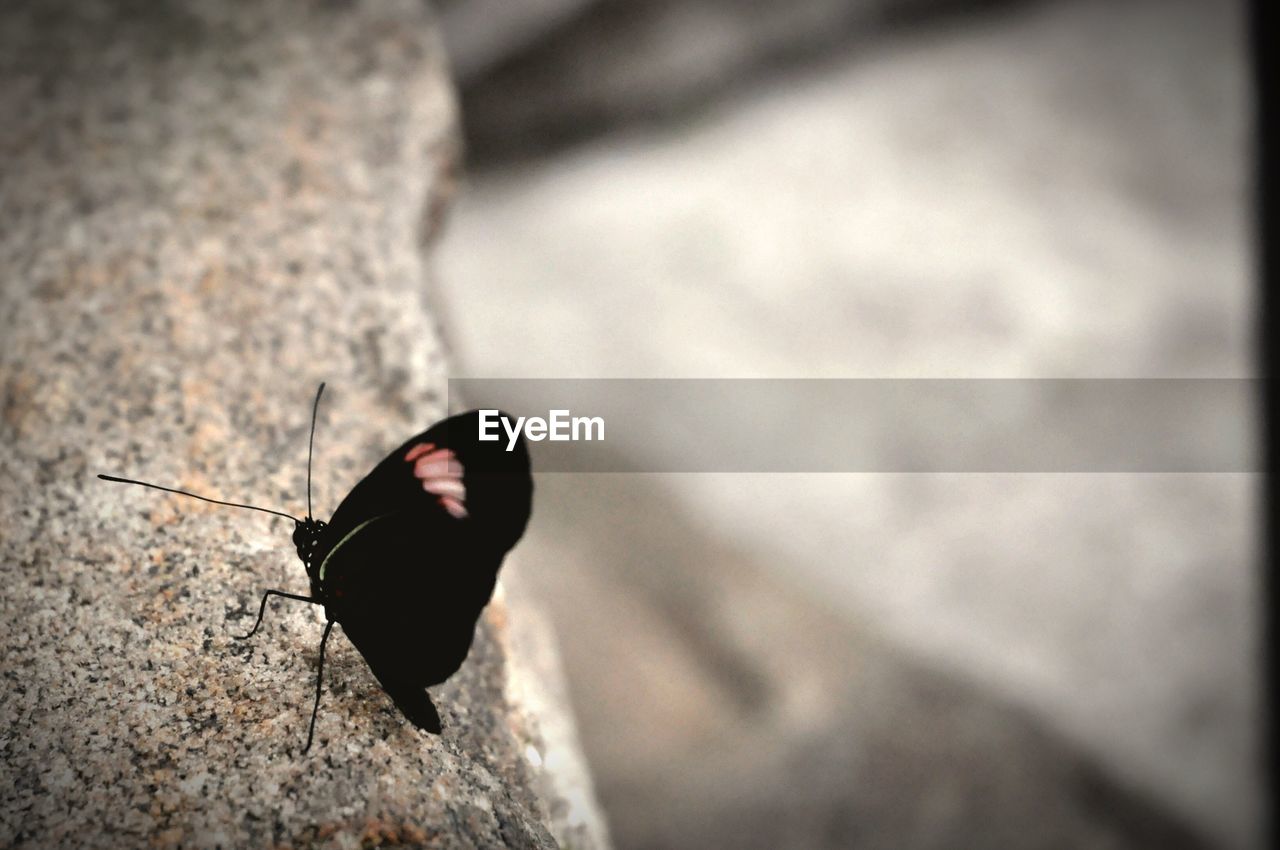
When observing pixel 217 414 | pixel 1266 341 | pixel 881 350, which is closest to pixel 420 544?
pixel 217 414

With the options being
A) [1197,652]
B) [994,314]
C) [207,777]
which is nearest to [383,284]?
[207,777]

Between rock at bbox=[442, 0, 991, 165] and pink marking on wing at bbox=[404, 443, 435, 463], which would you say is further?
rock at bbox=[442, 0, 991, 165]

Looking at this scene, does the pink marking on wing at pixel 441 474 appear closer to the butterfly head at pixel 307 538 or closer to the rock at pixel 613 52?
the butterfly head at pixel 307 538

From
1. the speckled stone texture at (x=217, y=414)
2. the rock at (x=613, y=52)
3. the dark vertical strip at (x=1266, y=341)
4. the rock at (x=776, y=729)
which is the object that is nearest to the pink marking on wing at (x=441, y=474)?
the speckled stone texture at (x=217, y=414)

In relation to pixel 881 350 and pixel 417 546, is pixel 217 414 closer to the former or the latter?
pixel 417 546

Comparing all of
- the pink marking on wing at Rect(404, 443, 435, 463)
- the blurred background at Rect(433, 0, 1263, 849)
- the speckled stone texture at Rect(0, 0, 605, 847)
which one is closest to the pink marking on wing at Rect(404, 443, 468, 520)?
the pink marking on wing at Rect(404, 443, 435, 463)

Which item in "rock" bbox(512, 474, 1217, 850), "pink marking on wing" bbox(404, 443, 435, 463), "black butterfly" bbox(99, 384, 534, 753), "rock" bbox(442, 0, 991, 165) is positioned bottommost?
"rock" bbox(512, 474, 1217, 850)

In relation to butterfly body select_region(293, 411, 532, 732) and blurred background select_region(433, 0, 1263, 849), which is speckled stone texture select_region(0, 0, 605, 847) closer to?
butterfly body select_region(293, 411, 532, 732)
